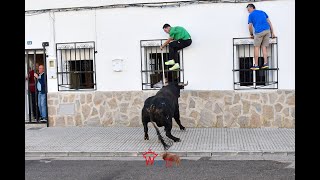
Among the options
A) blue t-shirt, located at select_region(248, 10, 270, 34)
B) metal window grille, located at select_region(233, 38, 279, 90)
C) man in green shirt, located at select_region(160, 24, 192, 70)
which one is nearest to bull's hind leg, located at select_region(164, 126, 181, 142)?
man in green shirt, located at select_region(160, 24, 192, 70)

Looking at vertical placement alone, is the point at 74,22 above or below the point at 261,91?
above

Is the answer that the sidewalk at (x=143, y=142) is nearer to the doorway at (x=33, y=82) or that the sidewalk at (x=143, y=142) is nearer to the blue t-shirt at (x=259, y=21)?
the doorway at (x=33, y=82)

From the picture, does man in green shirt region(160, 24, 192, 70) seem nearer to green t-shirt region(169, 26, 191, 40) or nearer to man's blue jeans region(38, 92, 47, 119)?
green t-shirt region(169, 26, 191, 40)

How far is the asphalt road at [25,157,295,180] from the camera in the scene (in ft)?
21.6

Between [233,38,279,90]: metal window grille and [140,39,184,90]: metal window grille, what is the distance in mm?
1507

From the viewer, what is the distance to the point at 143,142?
9516 mm

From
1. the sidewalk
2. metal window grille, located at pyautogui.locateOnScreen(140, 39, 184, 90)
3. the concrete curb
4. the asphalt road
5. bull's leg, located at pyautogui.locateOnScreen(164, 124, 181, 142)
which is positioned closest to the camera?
the asphalt road

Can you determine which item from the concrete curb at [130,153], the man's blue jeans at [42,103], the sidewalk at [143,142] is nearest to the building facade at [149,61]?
the man's blue jeans at [42,103]

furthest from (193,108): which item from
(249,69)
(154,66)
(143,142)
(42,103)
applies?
(42,103)

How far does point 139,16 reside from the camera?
11.5m

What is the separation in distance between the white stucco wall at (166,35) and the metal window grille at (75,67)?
21 centimetres
